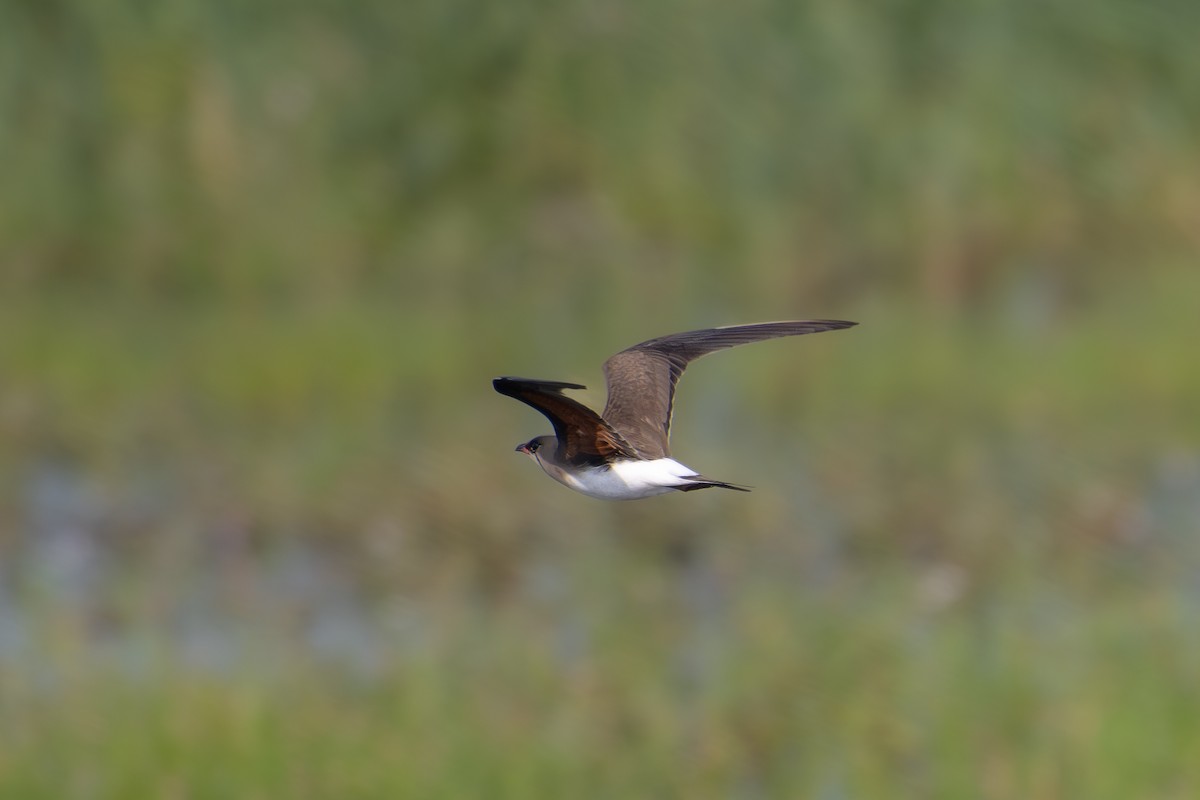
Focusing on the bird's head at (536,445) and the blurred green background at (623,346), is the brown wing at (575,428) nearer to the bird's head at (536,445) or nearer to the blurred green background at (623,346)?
the bird's head at (536,445)

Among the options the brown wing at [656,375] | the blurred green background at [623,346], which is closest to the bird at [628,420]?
the brown wing at [656,375]

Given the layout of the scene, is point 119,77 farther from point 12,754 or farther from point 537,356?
point 12,754

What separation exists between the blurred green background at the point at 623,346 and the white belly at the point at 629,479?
2.86 m

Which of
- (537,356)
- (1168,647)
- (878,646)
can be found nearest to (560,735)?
(878,646)

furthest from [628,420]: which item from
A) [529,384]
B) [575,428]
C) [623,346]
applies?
[623,346]

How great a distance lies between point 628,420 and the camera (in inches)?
226

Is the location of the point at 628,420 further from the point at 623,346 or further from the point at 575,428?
the point at 623,346

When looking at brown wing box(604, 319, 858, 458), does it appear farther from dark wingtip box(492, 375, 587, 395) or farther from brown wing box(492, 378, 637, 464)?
dark wingtip box(492, 375, 587, 395)

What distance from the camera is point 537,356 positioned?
11.2m

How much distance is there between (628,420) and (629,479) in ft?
2.43

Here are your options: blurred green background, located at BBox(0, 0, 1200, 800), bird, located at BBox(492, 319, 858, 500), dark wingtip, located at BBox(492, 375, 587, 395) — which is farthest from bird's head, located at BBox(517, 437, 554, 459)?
blurred green background, located at BBox(0, 0, 1200, 800)

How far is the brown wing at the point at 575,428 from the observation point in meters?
4.65

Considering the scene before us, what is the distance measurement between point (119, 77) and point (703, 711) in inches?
223

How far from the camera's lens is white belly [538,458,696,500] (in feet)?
16.3
